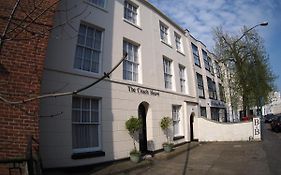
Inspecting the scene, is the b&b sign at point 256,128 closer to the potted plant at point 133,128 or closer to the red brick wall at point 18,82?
the potted plant at point 133,128

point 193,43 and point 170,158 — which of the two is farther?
point 193,43

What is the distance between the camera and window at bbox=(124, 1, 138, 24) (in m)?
16.4

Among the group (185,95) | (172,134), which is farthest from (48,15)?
(185,95)

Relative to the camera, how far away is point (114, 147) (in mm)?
13359

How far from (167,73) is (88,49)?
804cm

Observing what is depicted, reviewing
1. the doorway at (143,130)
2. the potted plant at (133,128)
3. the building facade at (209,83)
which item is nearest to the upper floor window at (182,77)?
the building facade at (209,83)

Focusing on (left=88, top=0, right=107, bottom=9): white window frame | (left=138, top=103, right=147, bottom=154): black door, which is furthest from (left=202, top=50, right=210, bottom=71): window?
(left=88, top=0, right=107, bottom=9): white window frame

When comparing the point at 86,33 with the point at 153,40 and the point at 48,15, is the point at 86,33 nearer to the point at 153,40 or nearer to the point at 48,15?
the point at 48,15

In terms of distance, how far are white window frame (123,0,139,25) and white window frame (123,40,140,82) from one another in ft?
4.86

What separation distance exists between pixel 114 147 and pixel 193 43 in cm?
1639

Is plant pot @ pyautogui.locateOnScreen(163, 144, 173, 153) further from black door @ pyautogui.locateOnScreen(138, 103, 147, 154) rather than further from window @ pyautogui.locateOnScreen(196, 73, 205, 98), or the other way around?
window @ pyautogui.locateOnScreen(196, 73, 205, 98)

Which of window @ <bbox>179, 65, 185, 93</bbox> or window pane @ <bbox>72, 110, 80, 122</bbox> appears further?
window @ <bbox>179, 65, 185, 93</bbox>

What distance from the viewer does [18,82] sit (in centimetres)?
783

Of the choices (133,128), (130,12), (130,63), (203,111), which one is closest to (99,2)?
(130,12)
